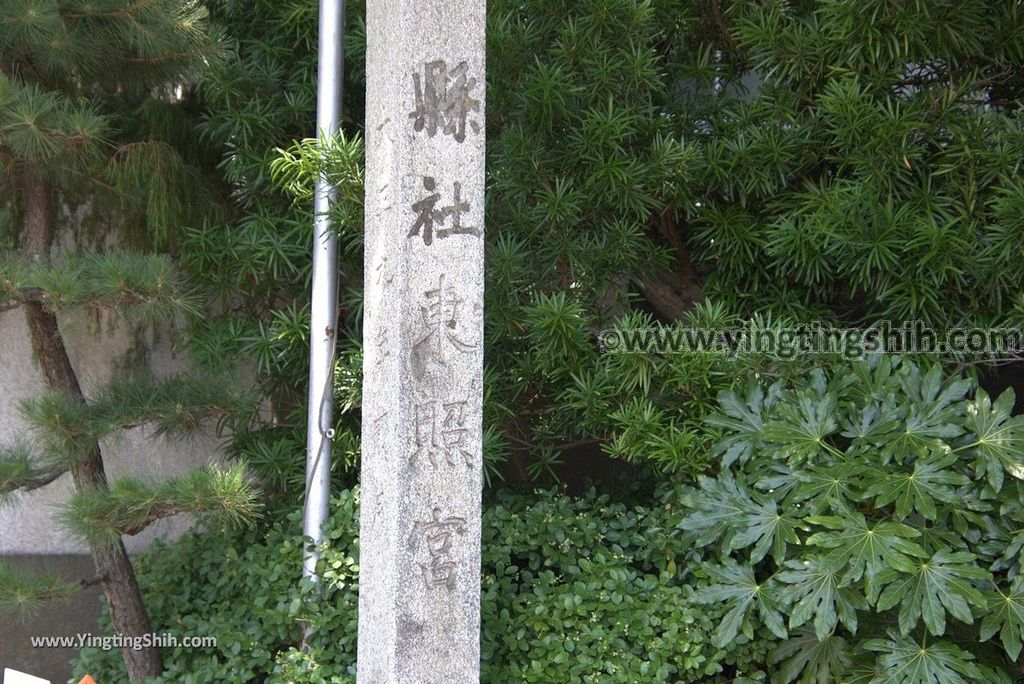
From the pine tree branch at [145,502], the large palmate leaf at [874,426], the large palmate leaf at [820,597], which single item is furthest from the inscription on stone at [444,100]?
the large palmate leaf at [820,597]

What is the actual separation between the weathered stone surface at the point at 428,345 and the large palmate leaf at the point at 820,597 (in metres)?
0.96

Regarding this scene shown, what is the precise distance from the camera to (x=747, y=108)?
3.87 m

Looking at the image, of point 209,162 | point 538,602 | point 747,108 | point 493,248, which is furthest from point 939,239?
point 209,162

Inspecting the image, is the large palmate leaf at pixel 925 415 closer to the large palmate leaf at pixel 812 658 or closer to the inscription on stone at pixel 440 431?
the large palmate leaf at pixel 812 658

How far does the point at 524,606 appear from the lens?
3.48m

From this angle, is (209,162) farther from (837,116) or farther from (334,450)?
(837,116)

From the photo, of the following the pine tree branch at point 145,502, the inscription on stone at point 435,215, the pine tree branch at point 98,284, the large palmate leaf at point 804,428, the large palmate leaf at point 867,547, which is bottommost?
the large palmate leaf at point 867,547

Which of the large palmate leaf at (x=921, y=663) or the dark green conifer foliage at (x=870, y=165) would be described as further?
the dark green conifer foliage at (x=870, y=165)

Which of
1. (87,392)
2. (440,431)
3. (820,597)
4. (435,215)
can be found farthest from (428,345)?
(87,392)

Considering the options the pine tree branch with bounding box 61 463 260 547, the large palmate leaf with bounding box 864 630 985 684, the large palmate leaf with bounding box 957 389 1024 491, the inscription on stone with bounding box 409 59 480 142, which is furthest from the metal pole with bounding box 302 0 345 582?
the large palmate leaf with bounding box 957 389 1024 491

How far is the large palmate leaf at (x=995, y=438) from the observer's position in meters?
3.09

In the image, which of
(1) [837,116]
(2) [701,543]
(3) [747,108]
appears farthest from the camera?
Answer: (3) [747,108]

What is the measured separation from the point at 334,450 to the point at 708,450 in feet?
4.48

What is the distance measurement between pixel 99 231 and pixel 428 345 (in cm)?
179
